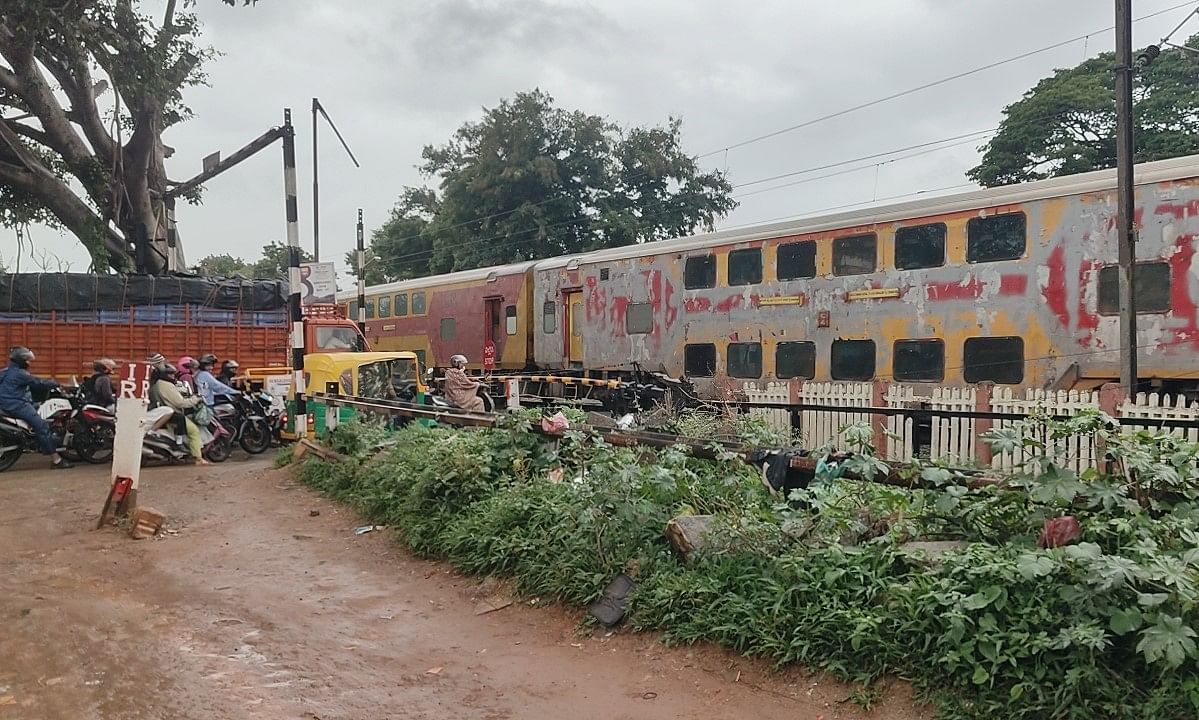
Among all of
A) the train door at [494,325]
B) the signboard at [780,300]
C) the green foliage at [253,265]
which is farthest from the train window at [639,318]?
the green foliage at [253,265]

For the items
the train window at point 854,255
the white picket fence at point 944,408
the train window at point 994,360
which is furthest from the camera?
the train window at point 854,255

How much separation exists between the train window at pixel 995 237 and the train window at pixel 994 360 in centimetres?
106

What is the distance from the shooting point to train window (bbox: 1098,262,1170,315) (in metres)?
9.20

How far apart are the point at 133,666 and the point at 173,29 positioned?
16285 millimetres

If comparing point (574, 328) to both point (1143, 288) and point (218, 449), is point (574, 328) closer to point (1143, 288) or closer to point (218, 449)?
point (218, 449)

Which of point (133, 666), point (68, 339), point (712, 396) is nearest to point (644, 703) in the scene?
point (133, 666)

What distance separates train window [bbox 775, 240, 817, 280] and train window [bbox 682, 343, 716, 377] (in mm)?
1797

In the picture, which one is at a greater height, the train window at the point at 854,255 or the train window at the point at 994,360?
the train window at the point at 854,255

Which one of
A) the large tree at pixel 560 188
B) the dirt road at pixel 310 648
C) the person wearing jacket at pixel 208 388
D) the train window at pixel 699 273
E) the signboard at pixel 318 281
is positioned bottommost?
the dirt road at pixel 310 648

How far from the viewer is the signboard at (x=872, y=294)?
37.4 feet

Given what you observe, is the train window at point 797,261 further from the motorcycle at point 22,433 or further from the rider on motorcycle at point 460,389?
the motorcycle at point 22,433

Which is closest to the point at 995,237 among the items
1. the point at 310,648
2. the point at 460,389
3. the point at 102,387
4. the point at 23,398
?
the point at 460,389

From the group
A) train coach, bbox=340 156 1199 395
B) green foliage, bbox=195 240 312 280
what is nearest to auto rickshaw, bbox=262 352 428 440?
train coach, bbox=340 156 1199 395

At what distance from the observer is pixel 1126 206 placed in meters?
8.59
